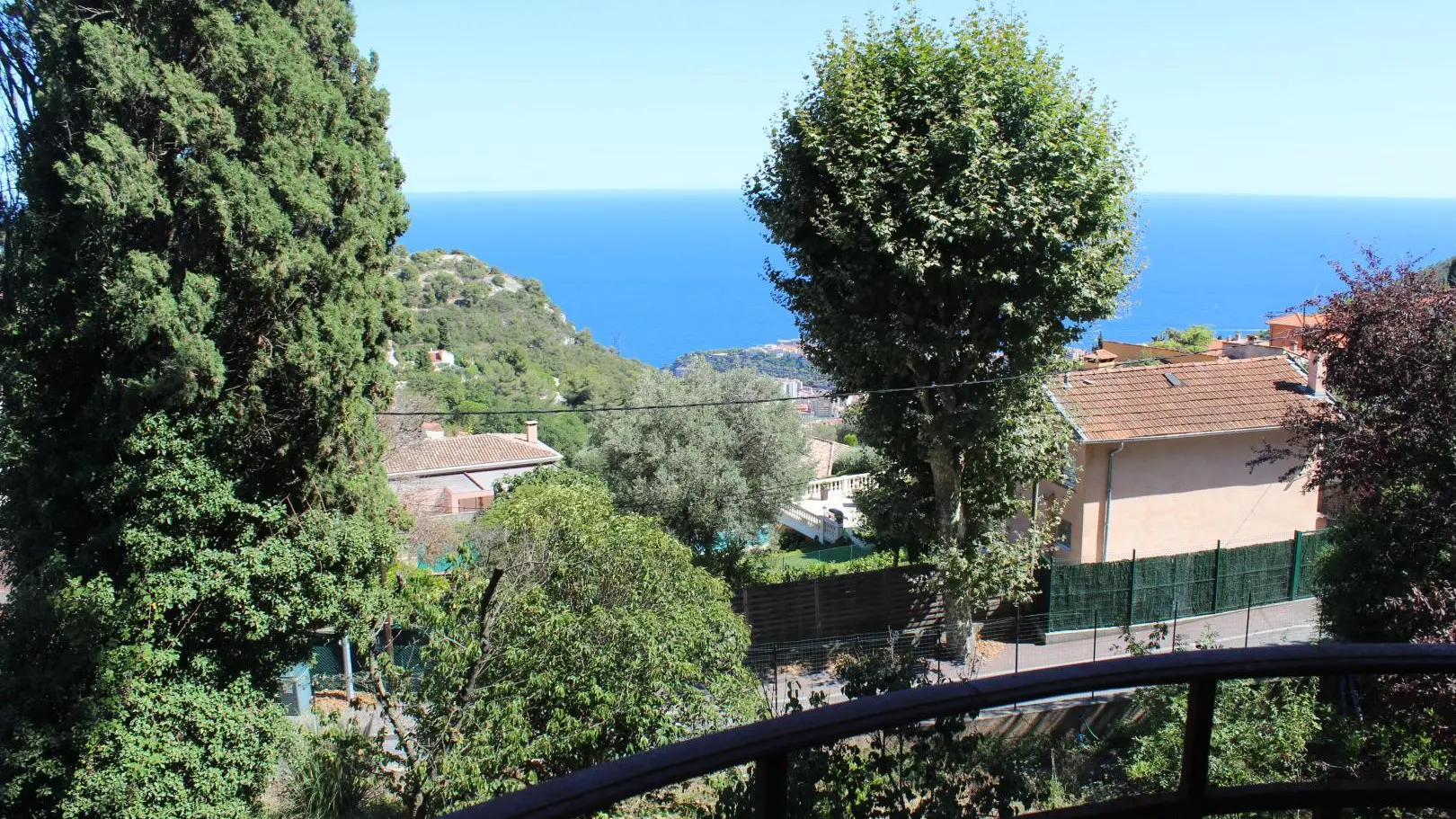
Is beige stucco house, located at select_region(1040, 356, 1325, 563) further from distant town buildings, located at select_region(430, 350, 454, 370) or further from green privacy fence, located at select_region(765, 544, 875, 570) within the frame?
distant town buildings, located at select_region(430, 350, 454, 370)

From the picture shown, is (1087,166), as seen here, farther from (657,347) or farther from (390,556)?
(657,347)

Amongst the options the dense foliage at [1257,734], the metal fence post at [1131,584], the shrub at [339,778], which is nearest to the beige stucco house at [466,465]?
the metal fence post at [1131,584]

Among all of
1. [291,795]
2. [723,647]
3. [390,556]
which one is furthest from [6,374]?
[723,647]

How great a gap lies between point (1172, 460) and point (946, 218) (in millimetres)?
10069

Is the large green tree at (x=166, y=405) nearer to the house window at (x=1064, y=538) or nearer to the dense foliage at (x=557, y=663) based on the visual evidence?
the dense foliage at (x=557, y=663)

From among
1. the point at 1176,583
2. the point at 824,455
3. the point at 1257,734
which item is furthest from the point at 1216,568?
the point at 824,455

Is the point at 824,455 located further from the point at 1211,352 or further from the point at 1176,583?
the point at 1176,583

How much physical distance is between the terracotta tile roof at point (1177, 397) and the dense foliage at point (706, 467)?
28.8 feet

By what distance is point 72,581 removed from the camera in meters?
10.3

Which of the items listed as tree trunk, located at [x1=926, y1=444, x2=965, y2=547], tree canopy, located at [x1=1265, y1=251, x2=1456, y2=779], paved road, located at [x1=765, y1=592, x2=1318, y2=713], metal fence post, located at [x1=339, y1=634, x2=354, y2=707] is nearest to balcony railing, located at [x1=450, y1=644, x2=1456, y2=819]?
tree canopy, located at [x1=1265, y1=251, x2=1456, y2=779]

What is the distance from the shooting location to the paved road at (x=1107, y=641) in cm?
1709

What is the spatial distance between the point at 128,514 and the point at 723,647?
667 centimetres

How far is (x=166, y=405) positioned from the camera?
10.6m

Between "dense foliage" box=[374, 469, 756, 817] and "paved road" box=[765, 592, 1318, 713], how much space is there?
6414 millimetres
